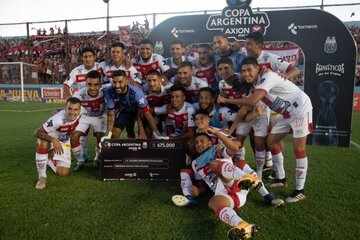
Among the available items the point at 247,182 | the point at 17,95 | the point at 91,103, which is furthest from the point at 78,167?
the point at 17,95

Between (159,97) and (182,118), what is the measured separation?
0.71 m

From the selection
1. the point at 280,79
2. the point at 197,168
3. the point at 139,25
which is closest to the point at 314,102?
the point at 280,79

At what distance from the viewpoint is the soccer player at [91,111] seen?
564 cm

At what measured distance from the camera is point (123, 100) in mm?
5602

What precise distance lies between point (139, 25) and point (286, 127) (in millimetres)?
13437

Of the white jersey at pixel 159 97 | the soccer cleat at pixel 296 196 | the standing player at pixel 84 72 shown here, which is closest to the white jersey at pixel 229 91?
the white jersey at pixel 159 97

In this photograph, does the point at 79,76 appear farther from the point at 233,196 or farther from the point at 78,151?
the point at 233,196

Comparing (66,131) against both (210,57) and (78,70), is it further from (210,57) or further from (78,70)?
(210,57)

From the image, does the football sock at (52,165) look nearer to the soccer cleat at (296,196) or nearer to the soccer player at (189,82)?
the soccer player at (189,82)

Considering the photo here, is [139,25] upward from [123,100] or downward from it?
upward

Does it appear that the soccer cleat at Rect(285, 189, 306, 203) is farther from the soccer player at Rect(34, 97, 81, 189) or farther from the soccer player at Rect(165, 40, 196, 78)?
the soccer player at Rect(34, 97, 81, 189)

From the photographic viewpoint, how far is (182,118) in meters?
5.27

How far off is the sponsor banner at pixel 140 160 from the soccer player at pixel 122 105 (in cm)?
32

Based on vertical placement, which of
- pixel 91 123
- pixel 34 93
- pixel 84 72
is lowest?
pixel 34 93
